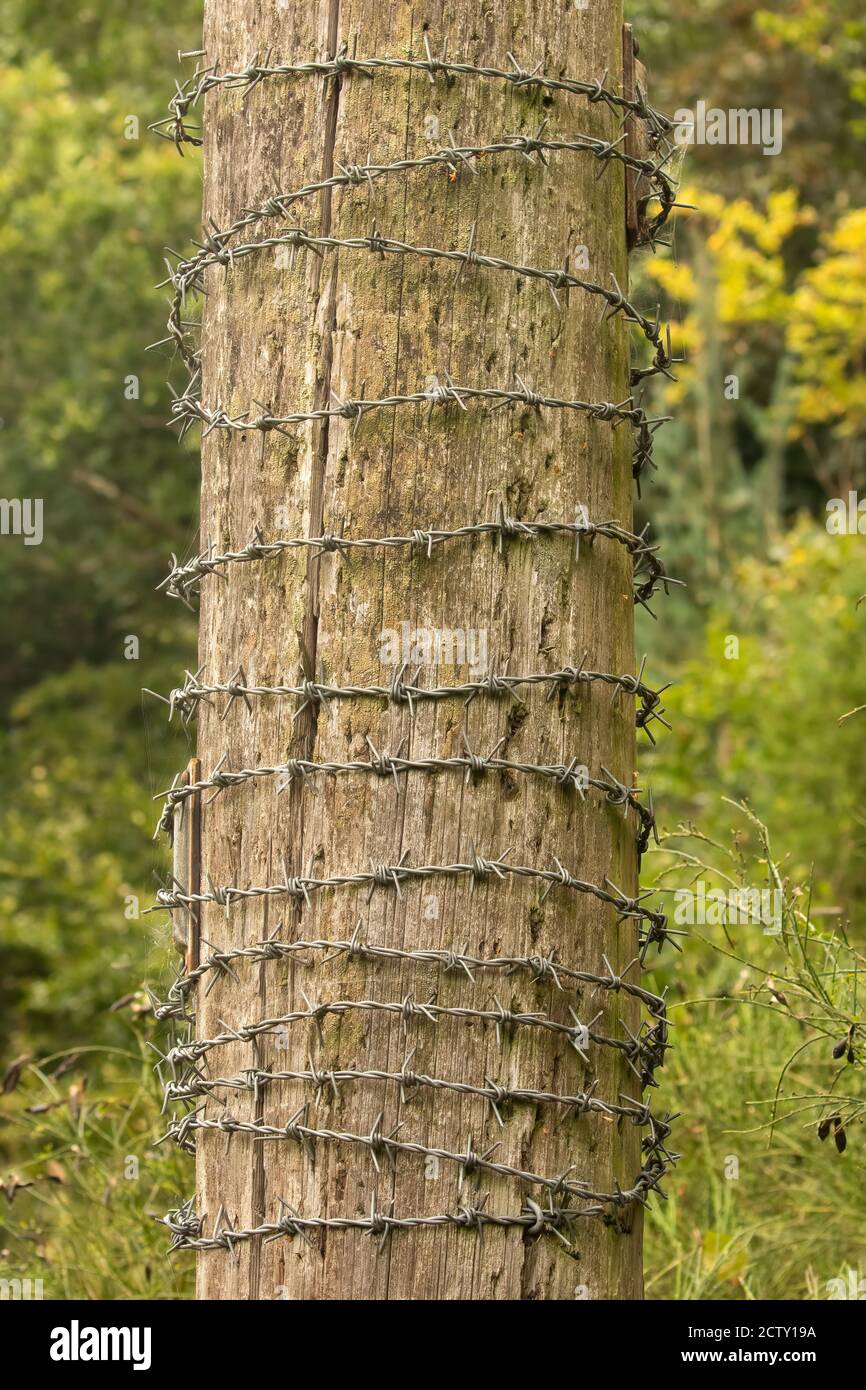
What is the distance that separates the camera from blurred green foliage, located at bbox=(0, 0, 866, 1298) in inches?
268

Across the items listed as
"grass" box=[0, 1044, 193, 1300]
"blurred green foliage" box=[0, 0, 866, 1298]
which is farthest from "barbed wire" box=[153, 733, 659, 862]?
"blurred green foliage" box=[0, 0, 866, 1298]

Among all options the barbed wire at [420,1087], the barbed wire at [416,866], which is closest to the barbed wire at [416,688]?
the barbed wire at [416,866]

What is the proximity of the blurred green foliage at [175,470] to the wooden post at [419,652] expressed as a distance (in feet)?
12.3

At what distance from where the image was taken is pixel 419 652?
1.95 m

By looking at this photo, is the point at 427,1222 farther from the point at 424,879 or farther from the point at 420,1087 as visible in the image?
the point at 424,879

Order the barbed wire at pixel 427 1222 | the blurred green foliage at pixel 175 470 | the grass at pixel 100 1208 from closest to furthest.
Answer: the barbed wire at pixel 427 1222 → the grass at pixel 100 1208 → the blurred green foliage at pixel 175 470

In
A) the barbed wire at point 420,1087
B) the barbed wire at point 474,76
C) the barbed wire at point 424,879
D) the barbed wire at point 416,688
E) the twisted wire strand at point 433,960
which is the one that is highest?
the barbed wire at point 474,76

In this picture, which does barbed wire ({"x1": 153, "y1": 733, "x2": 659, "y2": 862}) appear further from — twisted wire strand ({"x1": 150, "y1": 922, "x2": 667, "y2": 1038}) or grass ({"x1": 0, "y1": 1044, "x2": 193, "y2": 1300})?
grass ({"x1": 0, "y1": 1044, "x2": 193, "y2": 1300})

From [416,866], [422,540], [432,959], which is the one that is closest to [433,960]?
[432,959]

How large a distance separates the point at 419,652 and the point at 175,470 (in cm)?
849

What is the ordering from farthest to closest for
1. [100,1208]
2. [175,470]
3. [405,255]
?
[175,470] → [100,1208] → [405,255]

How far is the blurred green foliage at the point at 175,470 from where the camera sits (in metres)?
6.80

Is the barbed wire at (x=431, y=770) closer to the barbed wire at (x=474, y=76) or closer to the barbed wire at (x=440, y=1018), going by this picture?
the barbed wire at (x=440, y=1018)
